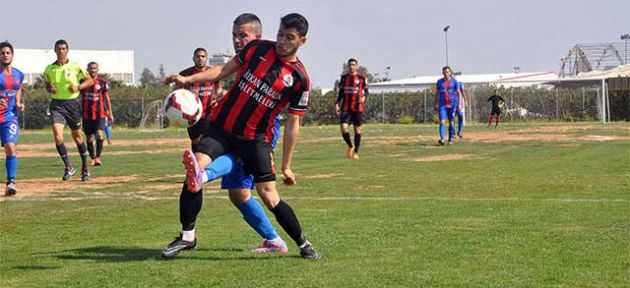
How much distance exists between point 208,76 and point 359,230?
2.28 metres

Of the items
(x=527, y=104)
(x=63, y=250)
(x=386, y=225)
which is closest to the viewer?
(x=63, y=250)

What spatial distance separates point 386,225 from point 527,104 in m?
48.9

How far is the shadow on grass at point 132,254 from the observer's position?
7.67 metres

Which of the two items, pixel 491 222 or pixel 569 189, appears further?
→ pixel 569 189

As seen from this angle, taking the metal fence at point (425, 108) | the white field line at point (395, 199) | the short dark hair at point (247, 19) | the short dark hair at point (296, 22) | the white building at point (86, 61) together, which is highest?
the white building at point (86, 61)

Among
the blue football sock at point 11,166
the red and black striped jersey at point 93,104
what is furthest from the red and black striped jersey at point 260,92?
the red and black striped jersey at point 93,104

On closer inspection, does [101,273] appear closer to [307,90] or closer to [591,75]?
[307,90]

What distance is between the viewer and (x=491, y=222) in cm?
960

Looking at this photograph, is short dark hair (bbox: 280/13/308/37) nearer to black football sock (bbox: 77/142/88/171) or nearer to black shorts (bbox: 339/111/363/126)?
black football sock (bbox: 77/142/88/171)

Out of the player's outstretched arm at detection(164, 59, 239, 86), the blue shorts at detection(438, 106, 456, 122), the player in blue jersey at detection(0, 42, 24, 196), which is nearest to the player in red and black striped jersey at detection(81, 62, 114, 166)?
the player in blue jersey at detection(0, 42, 24, 196)

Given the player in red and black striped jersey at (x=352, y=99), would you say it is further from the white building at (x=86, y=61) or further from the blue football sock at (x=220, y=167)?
the white building at (x=86, y=61)

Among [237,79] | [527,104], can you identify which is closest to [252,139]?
[237,79]

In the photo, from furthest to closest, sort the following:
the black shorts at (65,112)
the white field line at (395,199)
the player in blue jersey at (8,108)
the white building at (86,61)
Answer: the white building at (86,61)
the black shorts at (65,112)
the player in blue jersey at (8,108)
the white field line at (395,199)

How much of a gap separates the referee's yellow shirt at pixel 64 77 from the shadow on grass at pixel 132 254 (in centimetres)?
788
